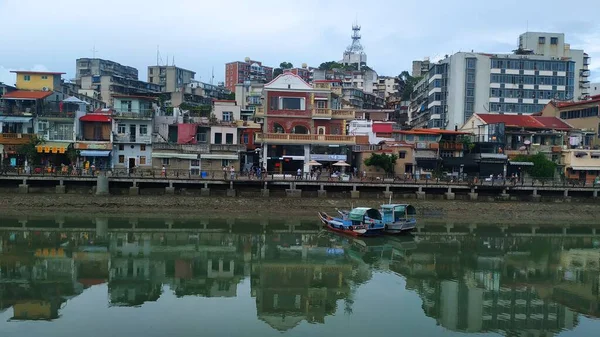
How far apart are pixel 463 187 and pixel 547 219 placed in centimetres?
692

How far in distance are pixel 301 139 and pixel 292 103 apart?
380cm

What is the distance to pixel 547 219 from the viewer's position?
4181 centimetres

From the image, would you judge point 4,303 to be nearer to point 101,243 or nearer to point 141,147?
point 101,243

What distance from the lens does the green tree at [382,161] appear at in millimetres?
46812

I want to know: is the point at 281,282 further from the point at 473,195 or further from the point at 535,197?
the point at 535,197

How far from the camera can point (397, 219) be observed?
115 ft

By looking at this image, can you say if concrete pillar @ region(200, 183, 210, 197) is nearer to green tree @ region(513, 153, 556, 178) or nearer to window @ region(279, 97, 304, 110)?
window @ region(279, 97, 304, 110)

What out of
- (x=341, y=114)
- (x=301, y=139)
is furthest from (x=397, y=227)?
(x=341, y=114)

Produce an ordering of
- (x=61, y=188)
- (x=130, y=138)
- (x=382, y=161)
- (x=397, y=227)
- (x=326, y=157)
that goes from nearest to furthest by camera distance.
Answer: (x=397, y=227)
(x=61, y=188)
(x=382, y=161)
(x=130, y=138)
(x=326, y=157)

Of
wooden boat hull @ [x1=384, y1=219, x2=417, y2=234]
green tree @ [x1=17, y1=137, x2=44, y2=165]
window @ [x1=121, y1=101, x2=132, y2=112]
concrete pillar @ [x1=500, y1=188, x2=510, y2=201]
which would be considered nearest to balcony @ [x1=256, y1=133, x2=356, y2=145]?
window @ [x1=121, y1=101, x2=132, y2=112]

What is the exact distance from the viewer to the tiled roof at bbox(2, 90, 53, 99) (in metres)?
47.9

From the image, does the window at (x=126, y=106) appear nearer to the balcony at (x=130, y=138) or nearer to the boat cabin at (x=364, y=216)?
the balcony at (x=130, y=138)

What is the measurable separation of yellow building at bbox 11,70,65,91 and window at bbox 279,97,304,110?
76.9 feet

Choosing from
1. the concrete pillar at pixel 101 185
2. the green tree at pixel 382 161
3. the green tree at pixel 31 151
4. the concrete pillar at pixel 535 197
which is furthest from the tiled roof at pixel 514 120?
the green tree at pixel 31 151
